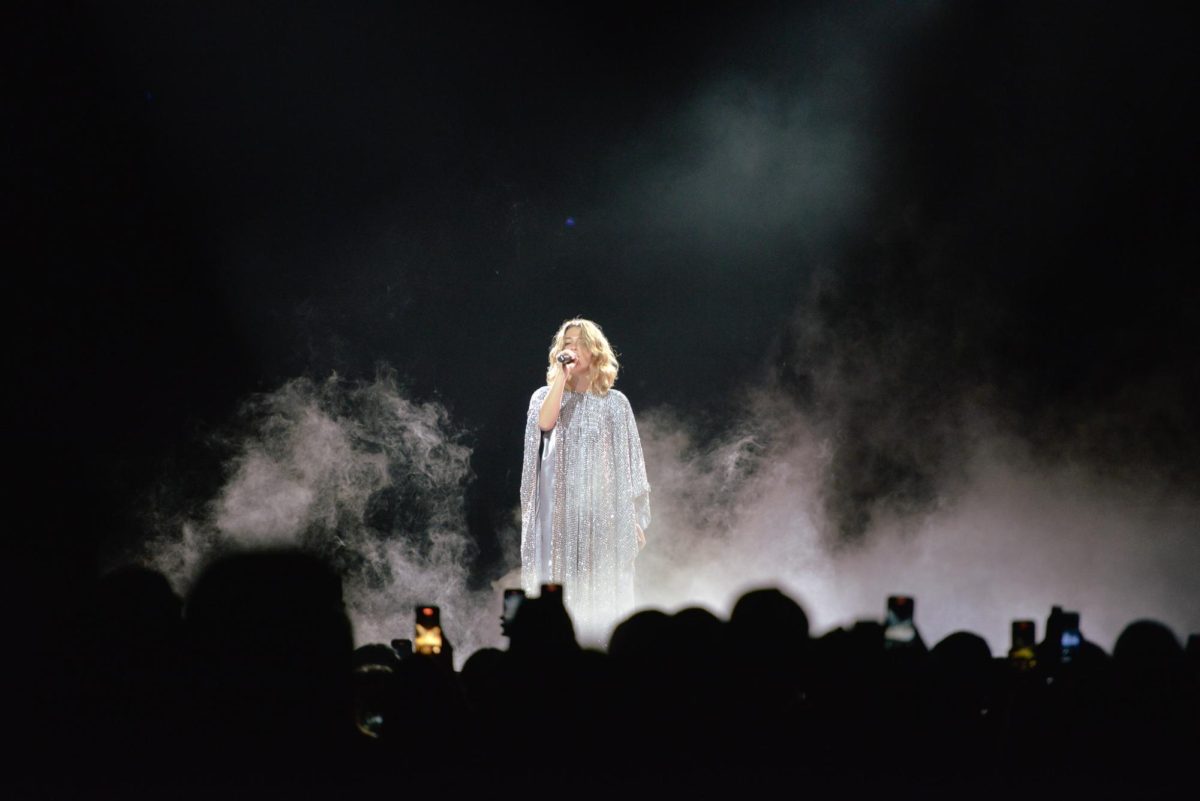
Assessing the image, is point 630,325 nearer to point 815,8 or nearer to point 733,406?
point 733,406

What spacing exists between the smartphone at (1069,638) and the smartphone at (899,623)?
42 centimetres

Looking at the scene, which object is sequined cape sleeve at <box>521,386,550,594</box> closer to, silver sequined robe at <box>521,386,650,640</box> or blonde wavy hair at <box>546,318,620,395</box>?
silver sequined robe at <box>521,386,650,640</box>

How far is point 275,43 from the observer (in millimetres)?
4523

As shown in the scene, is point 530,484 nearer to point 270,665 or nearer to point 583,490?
point 583,490

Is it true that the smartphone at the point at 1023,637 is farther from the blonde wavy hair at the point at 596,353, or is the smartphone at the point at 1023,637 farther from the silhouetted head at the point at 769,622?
the blonde wavy hair at the point at 596,353

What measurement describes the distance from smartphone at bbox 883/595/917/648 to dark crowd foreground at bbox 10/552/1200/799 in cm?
18

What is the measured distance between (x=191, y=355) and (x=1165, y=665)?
4.14m

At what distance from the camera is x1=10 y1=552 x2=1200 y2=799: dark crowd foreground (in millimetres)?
1739

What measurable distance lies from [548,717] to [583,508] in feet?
8.03

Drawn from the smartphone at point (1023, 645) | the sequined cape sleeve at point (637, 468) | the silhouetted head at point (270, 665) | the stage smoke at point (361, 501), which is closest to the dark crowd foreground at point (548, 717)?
the silhouetted head at point (270, 665)

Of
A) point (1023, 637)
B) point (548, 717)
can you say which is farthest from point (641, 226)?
point (548, 717)

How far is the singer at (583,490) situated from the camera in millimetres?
4180

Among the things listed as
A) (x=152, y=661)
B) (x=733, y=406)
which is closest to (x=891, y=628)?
(x=152, y=661)

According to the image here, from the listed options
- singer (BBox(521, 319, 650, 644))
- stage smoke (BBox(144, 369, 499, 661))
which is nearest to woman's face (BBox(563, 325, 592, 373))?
singer (BBox(521, 319, 650, 644))
